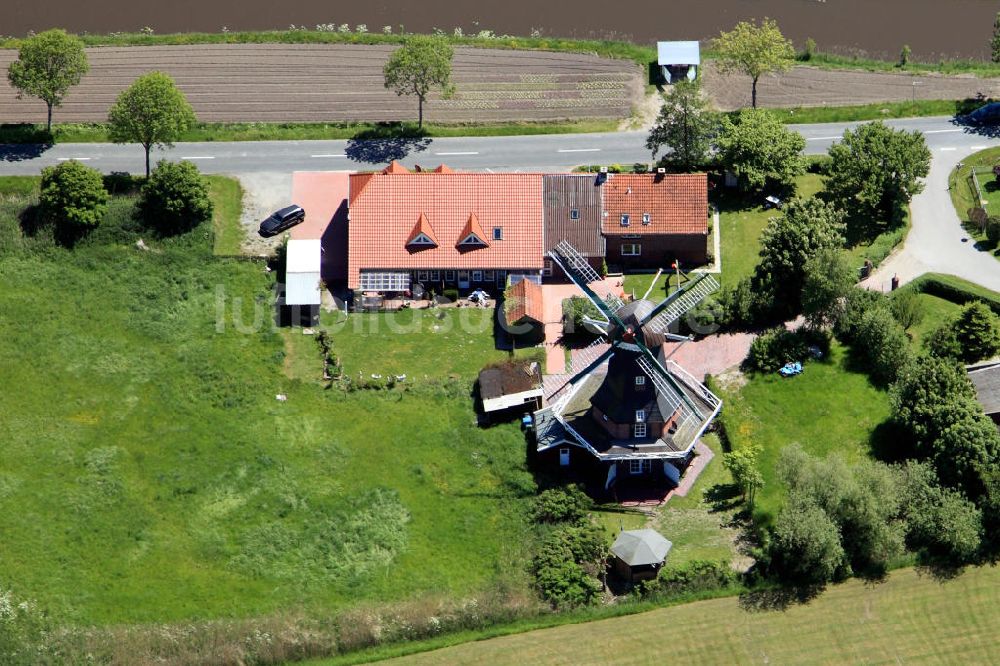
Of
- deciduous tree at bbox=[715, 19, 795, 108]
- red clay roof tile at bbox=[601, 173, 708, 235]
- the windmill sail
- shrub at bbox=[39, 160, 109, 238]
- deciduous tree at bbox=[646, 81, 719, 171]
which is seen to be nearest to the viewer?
the windmill sail

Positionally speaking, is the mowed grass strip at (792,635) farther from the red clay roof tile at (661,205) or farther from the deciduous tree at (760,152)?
the deciduous tree at (760,152)

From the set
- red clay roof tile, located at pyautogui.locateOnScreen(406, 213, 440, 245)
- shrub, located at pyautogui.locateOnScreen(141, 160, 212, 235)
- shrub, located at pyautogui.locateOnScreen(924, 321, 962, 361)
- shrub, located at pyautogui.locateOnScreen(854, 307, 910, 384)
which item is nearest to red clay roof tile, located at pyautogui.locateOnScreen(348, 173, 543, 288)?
red clay roof tile, located at pyautogui.locateOnScreen(406, 213, 440, 245)

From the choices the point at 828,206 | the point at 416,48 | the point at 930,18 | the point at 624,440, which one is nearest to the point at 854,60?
the point at 930,18

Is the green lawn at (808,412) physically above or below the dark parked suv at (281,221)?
below

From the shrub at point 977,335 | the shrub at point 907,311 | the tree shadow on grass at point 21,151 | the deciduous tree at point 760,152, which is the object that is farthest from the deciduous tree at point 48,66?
the shrub at point 977,335

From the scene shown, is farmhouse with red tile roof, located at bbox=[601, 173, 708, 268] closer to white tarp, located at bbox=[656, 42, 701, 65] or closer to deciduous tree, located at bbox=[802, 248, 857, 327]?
deciduous tree, located at bbox=[802, 248, 857, 327]

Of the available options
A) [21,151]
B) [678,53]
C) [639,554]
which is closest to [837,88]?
[678,53]

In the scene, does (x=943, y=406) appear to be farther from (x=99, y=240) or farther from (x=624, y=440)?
(x=99, y=240)
